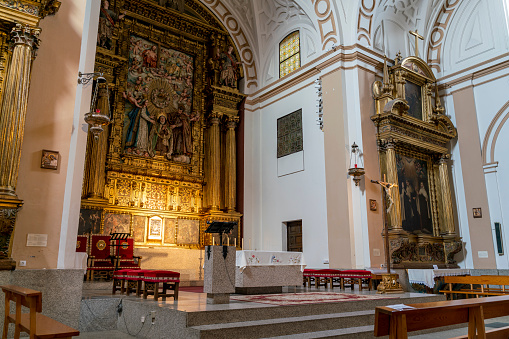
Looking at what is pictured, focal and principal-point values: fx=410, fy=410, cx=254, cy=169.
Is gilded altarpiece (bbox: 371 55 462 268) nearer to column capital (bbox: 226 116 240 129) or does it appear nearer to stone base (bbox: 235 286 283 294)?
stone base (bbox: 235 286 283 294)

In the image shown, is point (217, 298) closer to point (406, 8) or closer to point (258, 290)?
point (258, 290)

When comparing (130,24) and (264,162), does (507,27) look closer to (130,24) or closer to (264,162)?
(264,162)

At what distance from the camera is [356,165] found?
35.2 ft

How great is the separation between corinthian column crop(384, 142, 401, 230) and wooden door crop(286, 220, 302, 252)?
2.78 meters

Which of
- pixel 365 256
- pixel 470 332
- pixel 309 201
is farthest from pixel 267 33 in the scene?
pixel 470 332

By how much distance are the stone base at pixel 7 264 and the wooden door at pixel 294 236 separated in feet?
26.7

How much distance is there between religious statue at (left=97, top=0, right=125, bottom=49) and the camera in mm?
11961

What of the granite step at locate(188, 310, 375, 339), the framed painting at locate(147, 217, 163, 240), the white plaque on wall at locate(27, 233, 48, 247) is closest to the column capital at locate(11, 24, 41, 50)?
the white plaque on wall at locate(27, 233, 48, 247)

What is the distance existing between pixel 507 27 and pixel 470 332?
11.5 m

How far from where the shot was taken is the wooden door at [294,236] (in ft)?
41.0

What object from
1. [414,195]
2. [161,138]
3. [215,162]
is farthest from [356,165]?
[161,138]

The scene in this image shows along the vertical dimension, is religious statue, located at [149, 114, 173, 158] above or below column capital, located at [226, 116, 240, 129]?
below

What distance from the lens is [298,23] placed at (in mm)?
13773

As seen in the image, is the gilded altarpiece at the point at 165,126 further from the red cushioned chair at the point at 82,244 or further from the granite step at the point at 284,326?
the granite step at the point at 284,326
